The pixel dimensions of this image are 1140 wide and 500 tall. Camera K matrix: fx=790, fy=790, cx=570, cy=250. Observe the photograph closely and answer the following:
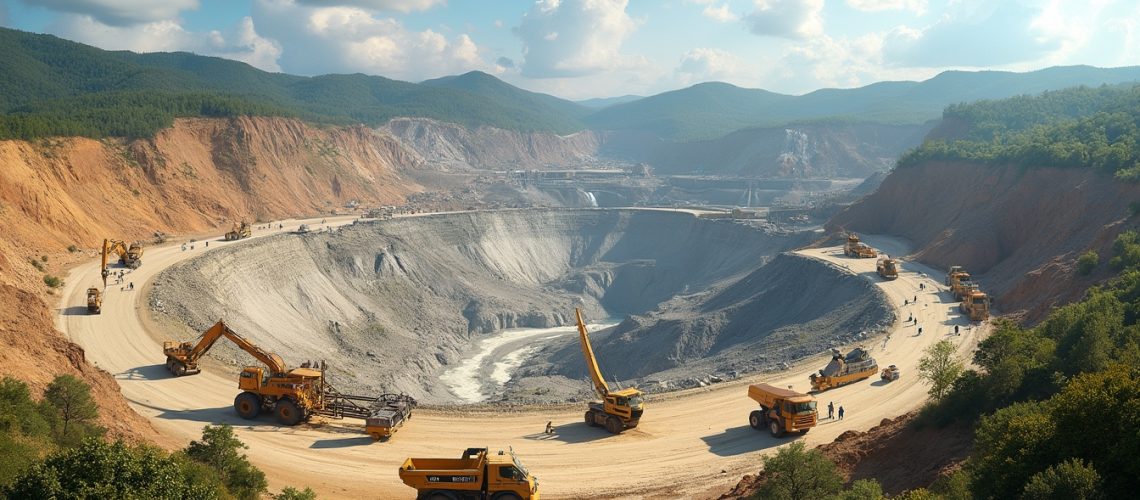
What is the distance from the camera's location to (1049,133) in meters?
73.8

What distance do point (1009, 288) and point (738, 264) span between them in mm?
37409

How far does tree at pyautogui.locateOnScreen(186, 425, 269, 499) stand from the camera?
20922mm

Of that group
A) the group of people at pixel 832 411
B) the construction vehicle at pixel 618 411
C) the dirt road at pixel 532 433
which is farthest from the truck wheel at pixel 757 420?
the construction vehicle at pixel 618 411

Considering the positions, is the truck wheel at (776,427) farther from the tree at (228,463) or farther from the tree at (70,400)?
the tree at (70,400)

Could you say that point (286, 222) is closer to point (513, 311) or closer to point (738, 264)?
point (513, 311)

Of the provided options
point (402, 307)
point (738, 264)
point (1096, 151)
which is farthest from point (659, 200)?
point (1096, 151)

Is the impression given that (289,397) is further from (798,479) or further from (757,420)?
(798,479)

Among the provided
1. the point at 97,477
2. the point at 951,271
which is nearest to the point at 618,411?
the point at 97,477

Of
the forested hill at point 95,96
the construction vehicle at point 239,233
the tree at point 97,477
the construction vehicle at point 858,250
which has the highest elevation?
the forested hill at point 95,96

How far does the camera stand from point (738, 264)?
87625mm

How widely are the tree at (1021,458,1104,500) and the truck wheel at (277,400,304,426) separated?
24571mm

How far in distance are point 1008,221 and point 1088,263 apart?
19.8 m

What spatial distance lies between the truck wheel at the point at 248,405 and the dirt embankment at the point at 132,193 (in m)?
4.89

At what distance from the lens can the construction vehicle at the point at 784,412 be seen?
29.5 m
